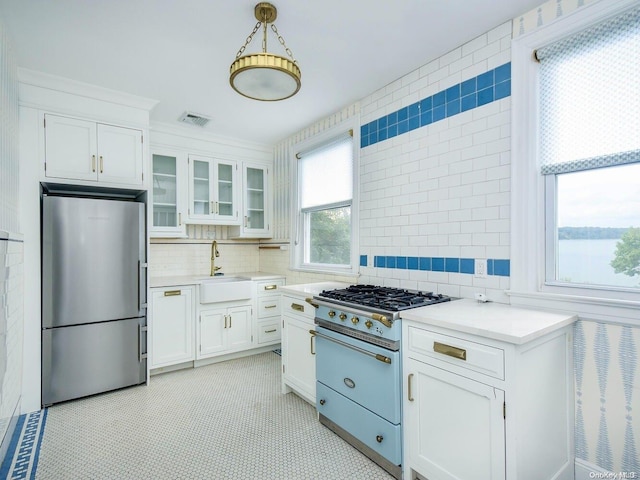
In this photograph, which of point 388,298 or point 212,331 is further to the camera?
point 212,331

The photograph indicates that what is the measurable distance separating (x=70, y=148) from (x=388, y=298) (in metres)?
2.90

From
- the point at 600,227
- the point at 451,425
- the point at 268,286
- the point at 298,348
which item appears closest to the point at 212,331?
the point at 268,286

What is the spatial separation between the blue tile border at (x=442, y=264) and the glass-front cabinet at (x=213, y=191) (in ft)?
6.98

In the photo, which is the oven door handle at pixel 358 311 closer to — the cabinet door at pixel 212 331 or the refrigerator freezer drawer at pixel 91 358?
the cabinet door at pixel 212 331

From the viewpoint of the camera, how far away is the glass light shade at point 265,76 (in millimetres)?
1710

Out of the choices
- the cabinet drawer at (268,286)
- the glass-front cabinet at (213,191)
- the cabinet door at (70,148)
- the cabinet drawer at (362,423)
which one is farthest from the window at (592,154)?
the cabinet door at (70,148)

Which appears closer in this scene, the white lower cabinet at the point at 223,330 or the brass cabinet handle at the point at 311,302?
the brass cabinet handle at the point at 311,302

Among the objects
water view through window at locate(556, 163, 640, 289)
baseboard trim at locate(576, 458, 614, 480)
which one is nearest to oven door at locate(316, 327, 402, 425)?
baseboard trim at locate(576, 458, 614, 480)

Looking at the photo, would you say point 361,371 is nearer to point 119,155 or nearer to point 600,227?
point 600,227

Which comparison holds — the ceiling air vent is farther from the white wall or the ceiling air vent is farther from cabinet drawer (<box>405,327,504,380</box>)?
cabinet drawer (<box>405,327,504,380</box>)

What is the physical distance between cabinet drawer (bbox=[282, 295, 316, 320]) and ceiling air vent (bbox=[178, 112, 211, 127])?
2115mm

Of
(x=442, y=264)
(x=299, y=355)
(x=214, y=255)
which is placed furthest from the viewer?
(x=214, y=255)

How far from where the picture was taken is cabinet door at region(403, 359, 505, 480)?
1458mm

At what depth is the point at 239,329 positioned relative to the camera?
3.78 meters
